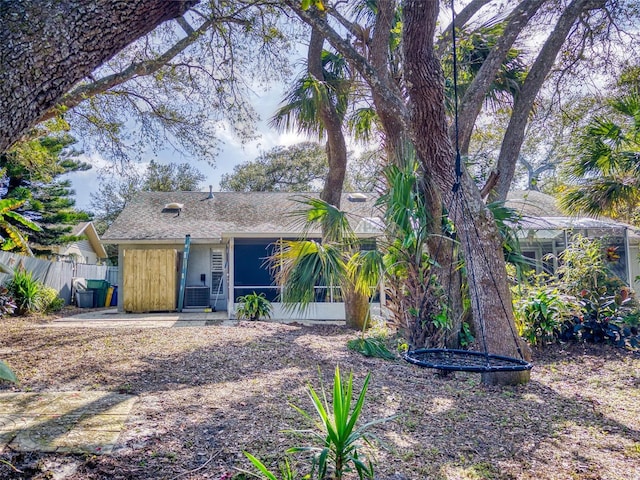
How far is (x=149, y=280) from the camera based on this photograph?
12664mm

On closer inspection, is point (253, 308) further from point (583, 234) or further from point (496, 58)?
point (583, 234)

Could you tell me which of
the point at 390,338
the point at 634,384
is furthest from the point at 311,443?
the point at 390,338

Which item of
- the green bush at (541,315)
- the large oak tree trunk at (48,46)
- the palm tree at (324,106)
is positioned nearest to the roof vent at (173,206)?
the palm tree at (324,106)

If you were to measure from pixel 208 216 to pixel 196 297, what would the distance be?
2.77 m

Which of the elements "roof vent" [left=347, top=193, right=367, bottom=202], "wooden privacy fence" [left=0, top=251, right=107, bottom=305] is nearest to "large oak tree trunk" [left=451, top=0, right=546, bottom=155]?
"roof vent" [left=347, top=193, right=367, bottom=202]

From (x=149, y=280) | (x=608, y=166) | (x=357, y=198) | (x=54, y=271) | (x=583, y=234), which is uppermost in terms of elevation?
(x=357, y=198)

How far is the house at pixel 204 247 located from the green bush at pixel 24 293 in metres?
2.06

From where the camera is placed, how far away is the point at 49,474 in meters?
2.38

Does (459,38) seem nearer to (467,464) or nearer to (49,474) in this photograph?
(467,464)

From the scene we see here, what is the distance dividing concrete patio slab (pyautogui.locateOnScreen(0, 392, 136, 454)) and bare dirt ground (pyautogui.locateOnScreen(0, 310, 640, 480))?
11 cm

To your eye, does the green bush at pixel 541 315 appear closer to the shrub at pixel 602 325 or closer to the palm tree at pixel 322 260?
the shrub at pixel 602 325

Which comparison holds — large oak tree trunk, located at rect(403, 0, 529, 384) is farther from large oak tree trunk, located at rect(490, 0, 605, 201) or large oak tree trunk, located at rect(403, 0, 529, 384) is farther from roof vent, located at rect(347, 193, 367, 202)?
roof vent, located at rect(347, 193, 367, 202)

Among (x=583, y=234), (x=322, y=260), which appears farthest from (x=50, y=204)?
(x=583, y=234)

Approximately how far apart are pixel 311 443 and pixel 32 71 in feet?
8.94
